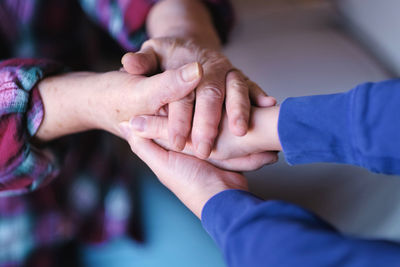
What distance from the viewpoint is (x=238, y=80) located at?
1.71 ft

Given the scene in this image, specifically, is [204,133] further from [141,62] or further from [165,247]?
[165,247]

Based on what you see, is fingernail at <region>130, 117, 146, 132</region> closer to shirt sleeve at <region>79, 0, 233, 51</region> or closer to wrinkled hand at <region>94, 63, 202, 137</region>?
wrinkled hand at <region>94, 63, 202, 137</region>

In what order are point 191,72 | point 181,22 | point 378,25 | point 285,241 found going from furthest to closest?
point 378,25
point 181,22
point 191,72
point 285,241

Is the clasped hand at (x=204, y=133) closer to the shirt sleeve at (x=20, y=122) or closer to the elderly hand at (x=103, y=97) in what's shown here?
the elderly hand at (x=103, y=97)

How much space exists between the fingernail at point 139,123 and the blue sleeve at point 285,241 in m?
0.16

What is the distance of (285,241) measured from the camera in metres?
0.35

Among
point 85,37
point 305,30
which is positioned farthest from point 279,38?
point 85,37

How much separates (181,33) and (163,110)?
0.54ft

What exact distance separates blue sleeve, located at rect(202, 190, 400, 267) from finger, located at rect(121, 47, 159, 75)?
0.72 ft

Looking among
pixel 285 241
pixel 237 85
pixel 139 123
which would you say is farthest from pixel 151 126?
pixel 285 241

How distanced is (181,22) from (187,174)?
0.28 m

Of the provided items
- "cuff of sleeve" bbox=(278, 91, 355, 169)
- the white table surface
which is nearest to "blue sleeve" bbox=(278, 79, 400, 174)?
"cuff of sleeve" bbox=(278, 91, 355, 169)

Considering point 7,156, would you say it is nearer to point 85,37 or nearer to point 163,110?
point 163,110

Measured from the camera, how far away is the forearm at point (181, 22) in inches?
24.9
